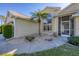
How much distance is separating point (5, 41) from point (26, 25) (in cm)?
109

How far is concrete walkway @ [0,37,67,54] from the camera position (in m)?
8.45

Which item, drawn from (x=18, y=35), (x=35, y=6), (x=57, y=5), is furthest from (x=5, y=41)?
(x=57, y=5)

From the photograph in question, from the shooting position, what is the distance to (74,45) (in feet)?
28.9

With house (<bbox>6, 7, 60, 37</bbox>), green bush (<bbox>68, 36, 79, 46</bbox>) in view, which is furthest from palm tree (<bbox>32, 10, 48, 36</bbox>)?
green bush (<bbox>68, 36, 79, 46</bbox>)

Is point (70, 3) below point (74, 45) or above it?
above

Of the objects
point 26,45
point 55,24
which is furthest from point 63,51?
point 26,45

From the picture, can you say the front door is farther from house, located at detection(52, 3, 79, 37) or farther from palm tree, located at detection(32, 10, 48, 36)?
palm tree, located at detection(32, 10, 48, 36)

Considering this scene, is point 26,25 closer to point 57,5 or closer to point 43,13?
point 43,13

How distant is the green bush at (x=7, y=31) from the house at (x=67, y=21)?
1813mm

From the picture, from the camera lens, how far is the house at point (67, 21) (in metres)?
8.94

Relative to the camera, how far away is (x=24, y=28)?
8.63 meters

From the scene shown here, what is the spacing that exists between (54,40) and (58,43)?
219mm

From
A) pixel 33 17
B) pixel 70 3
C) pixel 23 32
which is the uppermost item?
pixel 70 3

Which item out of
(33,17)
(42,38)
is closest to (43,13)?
(33,17)
